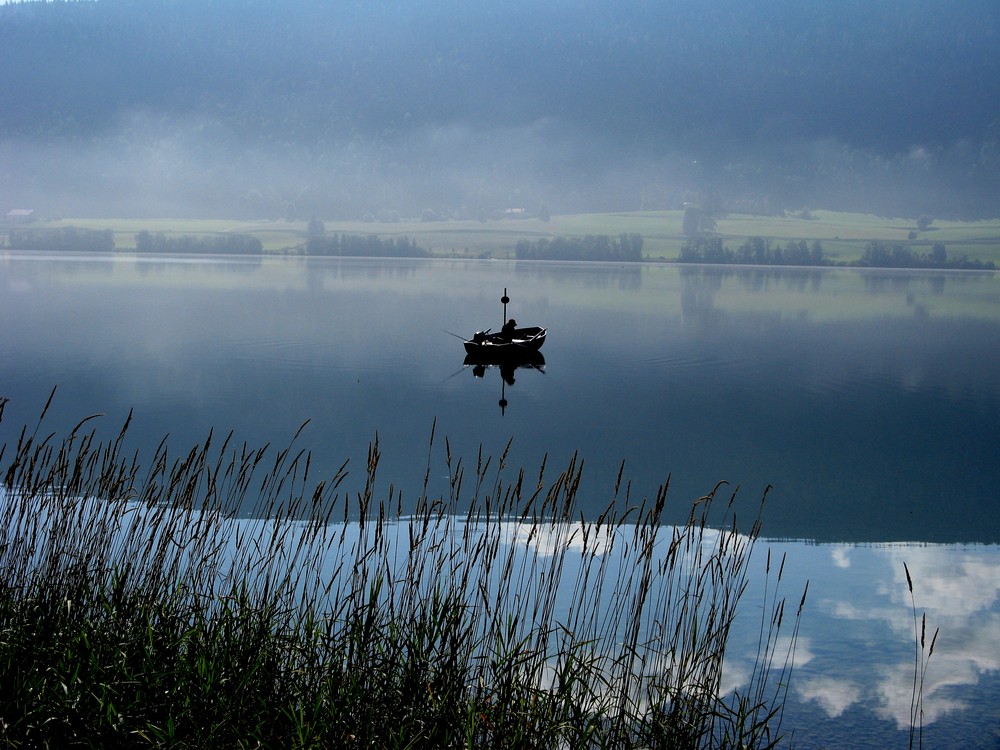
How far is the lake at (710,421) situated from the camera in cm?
1056

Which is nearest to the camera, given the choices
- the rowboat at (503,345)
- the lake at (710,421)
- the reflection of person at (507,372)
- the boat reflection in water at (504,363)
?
the lake at (710,421)

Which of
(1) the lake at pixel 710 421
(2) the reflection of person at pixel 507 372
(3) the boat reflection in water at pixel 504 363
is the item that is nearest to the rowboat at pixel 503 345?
(3) the boat reflection in water at pixel 504 363

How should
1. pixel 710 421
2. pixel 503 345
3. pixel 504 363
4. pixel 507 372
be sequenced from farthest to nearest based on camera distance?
pixel 504 363 < pixel 503 345 < pixel 507 372 < pixel 710 421

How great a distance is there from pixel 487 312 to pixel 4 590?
2586 inches

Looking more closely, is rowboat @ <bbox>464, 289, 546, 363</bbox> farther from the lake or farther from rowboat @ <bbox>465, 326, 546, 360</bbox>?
the lake

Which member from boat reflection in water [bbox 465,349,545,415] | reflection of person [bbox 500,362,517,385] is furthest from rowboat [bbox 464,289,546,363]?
reflection of person [bbox 500,362,517,385]

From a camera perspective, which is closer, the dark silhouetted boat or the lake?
the lake

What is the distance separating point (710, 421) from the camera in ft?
90.0

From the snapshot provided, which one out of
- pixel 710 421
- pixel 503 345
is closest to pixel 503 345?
pixel 503 345

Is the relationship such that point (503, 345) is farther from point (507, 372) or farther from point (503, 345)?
point (507, 372)

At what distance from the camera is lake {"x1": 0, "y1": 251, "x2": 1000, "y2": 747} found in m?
10.6

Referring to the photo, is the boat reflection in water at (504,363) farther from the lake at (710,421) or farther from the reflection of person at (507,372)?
the lake at (710,421)

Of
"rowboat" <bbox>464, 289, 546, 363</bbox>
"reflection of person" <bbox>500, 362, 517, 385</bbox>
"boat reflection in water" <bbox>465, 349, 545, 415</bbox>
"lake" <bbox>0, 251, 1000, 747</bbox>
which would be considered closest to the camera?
"lake" <bbox>0, 251, 1000, 747</bbox>

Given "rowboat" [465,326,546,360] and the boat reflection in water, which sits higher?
"rowboat" [465,326,546,360]
